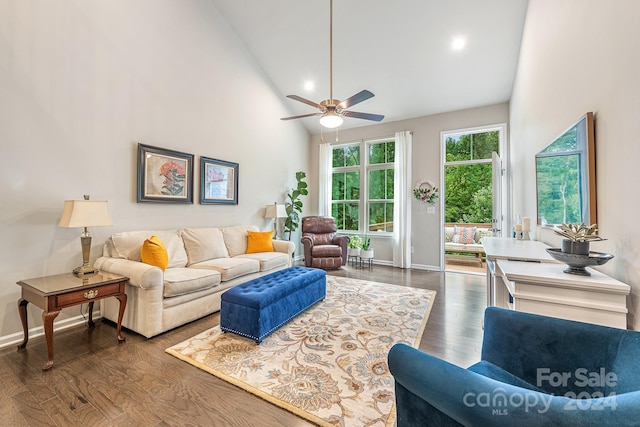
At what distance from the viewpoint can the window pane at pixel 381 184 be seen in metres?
5.84

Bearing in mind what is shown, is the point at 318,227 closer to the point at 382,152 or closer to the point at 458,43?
the point at 382,152

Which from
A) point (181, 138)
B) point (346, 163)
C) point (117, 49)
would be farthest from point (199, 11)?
point (346, 163)

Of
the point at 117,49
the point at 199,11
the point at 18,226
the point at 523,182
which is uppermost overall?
the point at 199,11

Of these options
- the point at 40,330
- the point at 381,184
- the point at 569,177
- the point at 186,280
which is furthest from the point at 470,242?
the point at 40,330

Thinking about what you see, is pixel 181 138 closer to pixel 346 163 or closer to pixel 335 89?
pixel 335 89

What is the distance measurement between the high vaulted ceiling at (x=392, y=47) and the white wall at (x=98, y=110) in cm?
77

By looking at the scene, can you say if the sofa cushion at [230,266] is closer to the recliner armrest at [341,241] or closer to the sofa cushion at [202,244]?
the sofa cushion at [202,244]

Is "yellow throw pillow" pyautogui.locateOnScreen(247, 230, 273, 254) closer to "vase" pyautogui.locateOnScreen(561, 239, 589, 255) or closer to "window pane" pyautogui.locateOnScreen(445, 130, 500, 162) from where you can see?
"vase" pyautogui.locateOnScreen(561, 239, 589, 255)

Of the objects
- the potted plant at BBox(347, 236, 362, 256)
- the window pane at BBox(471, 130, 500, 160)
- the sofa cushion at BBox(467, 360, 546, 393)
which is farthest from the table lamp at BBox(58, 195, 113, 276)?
the window pane at BBox(471, 130, 500, 160)

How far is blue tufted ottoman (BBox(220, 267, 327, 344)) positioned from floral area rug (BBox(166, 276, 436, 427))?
0.11m

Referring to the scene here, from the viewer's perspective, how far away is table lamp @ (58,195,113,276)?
7.59 ft

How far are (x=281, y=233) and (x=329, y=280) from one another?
182 cm

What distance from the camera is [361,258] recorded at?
5438 millimetres

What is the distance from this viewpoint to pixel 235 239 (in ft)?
13.8
